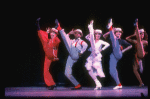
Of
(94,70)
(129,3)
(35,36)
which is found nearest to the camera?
(94,70)

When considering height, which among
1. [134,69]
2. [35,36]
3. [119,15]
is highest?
[119,15]

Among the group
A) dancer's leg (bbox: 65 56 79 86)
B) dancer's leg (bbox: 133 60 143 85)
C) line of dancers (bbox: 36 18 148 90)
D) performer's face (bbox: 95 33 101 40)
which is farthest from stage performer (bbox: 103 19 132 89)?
dancer's leg (bbox: 65 56 79 86)

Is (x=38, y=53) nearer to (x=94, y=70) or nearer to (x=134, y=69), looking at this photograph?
(x=94, y=70)

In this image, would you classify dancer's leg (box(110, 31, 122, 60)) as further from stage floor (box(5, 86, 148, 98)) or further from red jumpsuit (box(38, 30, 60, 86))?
red jumpsuit (box(38, 30, 60, 86))

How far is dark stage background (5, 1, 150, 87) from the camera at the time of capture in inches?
251

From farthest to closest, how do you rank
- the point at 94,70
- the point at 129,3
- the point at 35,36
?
the point at 35,36 → the point at 129,3 → the point at 94,70

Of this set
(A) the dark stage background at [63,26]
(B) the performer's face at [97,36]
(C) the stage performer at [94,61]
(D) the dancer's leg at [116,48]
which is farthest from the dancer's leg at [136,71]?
(B) the performer's face at [97,36]

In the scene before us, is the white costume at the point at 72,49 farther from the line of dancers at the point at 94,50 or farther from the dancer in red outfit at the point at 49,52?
the dancer in red outfit at the point at 49,52

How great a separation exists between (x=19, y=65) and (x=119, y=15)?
3.56 meters

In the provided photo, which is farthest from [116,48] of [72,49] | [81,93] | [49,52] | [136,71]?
[49,52]

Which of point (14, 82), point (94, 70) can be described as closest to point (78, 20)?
point (94, 70)

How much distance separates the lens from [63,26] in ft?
21.6

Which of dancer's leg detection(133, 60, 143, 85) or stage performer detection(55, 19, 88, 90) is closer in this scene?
stage performer detection(55, 19, 88, 90)

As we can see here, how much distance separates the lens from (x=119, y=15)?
6453 millimetres
